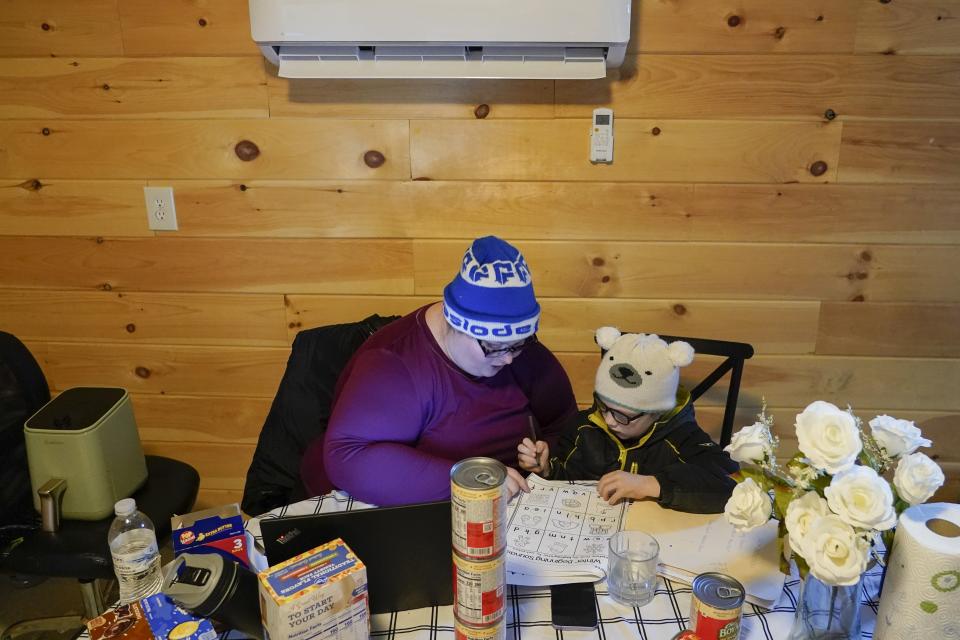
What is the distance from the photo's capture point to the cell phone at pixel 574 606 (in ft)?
3.36

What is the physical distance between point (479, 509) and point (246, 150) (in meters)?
1.44

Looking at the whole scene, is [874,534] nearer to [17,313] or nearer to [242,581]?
[242,581]

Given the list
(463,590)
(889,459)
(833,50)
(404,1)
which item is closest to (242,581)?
(463,590)

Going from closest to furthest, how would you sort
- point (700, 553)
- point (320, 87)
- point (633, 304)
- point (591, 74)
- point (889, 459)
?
point (889, 459) < point (700, 553) < point (591, 74) < point (320, 87) < point (633, 304)

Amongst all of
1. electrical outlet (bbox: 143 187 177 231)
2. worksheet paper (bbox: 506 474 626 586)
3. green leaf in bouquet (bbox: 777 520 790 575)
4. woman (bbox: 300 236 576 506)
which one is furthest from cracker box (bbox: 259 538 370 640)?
electrical outlet (bbox: 143 187 177 231)

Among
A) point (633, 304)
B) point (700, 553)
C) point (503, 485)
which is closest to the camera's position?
point (503, 485)

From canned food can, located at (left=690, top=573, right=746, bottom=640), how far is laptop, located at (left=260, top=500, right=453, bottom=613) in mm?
343

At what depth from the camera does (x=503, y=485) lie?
88cm

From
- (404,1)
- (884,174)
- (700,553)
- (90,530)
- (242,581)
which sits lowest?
(90,530)

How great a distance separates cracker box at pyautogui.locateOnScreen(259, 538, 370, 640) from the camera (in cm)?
86

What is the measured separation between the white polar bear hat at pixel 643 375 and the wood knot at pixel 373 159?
0.88 m

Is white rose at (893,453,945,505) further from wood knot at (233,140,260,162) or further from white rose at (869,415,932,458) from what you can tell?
wood knot at (233,140,260,162)

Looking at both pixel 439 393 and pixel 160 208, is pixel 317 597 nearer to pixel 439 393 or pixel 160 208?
pixel 439 393

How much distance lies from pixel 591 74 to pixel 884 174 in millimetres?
843
